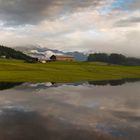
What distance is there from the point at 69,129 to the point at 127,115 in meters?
13.8

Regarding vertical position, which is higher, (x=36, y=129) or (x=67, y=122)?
(x=36, y=129)

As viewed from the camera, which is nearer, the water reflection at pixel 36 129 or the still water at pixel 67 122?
the water reflection at pixel 36 129

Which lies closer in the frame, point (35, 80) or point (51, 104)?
point (51, 104)

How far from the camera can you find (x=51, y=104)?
54.5 m

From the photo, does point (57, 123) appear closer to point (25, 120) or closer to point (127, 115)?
point (25, 120)

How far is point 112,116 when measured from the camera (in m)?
44.2

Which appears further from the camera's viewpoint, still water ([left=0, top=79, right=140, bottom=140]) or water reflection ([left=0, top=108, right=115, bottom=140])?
still water ([left=0, top=79, right=140, bottom=140])

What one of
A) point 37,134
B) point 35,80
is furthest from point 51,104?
point 35,80

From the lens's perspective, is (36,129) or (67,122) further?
(67,122)

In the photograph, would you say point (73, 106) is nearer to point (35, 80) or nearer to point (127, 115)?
point (127, 115)

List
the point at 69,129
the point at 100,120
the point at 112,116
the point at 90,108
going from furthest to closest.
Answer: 1. the point at 90,108
2. the point at 112,116
3. the point at 100,120
4. the point at 69,129

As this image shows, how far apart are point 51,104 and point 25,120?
15813 millimetres

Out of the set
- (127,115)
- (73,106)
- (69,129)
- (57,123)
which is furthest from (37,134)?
(73,106)

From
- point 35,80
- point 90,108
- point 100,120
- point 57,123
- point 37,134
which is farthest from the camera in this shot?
point 35,80
